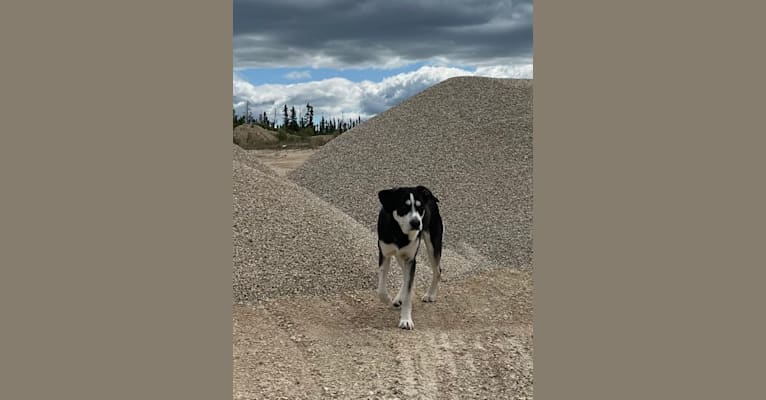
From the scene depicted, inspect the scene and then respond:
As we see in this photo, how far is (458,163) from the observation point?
17.7m

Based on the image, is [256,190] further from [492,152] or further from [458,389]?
[492,152]

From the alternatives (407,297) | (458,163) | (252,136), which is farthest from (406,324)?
(252,136)

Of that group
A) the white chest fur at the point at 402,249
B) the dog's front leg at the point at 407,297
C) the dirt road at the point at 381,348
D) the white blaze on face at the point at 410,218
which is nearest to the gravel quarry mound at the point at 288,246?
the dirt road at the point at 381,348

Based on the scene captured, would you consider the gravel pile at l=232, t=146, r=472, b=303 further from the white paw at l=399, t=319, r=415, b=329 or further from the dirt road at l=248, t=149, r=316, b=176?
the dirt road at l=248, t=149, r=316, b=176

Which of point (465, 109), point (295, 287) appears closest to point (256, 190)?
point (295, 287)

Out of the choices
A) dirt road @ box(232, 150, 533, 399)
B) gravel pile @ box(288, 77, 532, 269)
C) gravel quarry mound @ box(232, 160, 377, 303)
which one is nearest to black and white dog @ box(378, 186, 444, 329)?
dirt road @ box(232, 150, 533, 399)

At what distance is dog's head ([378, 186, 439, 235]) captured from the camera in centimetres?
718

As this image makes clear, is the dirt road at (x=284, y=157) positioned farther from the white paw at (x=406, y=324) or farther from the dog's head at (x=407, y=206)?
the dog's head at (x=407, y=206)

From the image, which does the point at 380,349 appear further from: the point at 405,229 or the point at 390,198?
the point at 390,198

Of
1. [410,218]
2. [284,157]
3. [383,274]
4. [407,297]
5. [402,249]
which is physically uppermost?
[284,157]

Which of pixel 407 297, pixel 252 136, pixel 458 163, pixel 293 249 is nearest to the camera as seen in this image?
pixel 407 297

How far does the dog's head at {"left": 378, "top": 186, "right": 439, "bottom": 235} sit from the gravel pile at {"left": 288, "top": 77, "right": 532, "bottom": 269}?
15.8 ft

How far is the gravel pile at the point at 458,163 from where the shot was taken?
13.9 meters

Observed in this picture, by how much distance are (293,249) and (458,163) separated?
8261 millimetres
